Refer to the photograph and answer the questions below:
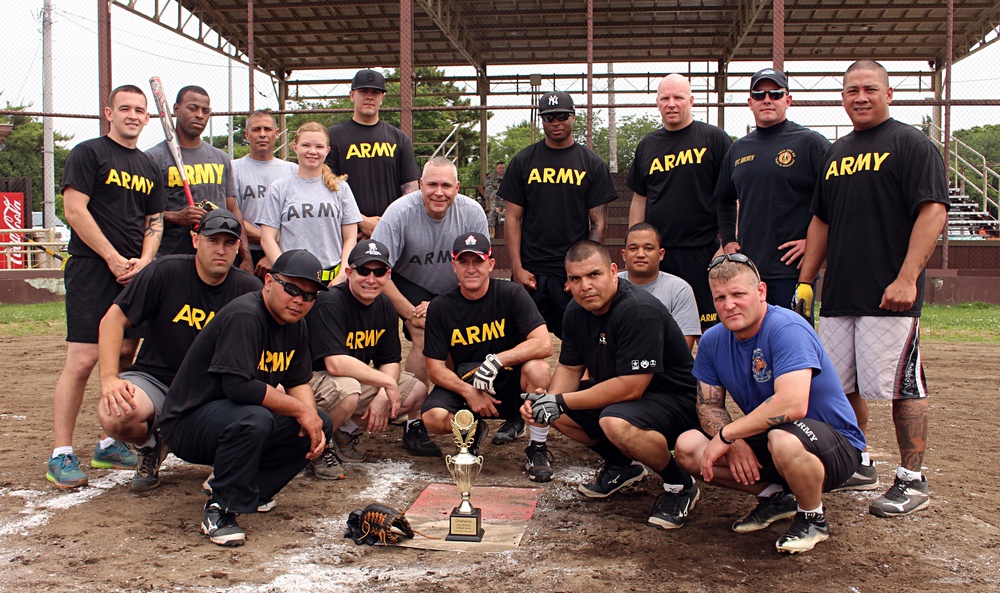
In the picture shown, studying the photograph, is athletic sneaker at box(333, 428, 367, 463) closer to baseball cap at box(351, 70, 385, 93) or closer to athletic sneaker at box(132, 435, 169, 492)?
athletic sneaker at box(132, 435, 169, 492)

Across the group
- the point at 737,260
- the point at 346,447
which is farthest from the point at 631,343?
the point at 346,447

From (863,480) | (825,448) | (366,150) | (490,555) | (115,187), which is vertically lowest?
(490,555)

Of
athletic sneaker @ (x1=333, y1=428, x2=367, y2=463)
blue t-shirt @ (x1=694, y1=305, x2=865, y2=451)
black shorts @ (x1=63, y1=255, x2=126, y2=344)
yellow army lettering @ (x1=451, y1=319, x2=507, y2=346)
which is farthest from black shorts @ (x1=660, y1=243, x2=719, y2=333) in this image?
black shorts @ (x1=63, y1=255, x2=126, y2=344)

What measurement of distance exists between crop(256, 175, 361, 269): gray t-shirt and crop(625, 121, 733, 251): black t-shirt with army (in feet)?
7.43

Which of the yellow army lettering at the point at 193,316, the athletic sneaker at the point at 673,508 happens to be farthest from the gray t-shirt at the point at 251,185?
the athletic sneaker at the point at 673,508

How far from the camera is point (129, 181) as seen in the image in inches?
207

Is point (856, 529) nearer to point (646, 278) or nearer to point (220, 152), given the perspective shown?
point (646, 278)

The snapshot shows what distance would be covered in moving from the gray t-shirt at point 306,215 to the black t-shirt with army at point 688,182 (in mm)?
2266

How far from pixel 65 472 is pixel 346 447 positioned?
1.70m

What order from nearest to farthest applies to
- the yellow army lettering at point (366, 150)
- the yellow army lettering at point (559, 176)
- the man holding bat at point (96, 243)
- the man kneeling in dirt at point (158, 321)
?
the man kneeling in dirt at point (158, 321), the man holding bat at point (96, 243), the yellow army lettering at point (559, 176), the yellow army lettering at point (366, 150)

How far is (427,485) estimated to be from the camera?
16.6 ft

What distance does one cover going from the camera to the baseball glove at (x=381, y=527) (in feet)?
13.0

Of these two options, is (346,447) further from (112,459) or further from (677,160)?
(677,160)

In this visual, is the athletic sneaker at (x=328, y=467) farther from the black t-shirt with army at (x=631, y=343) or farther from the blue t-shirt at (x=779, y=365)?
the blue t-shirt at (x=779, y=365)
